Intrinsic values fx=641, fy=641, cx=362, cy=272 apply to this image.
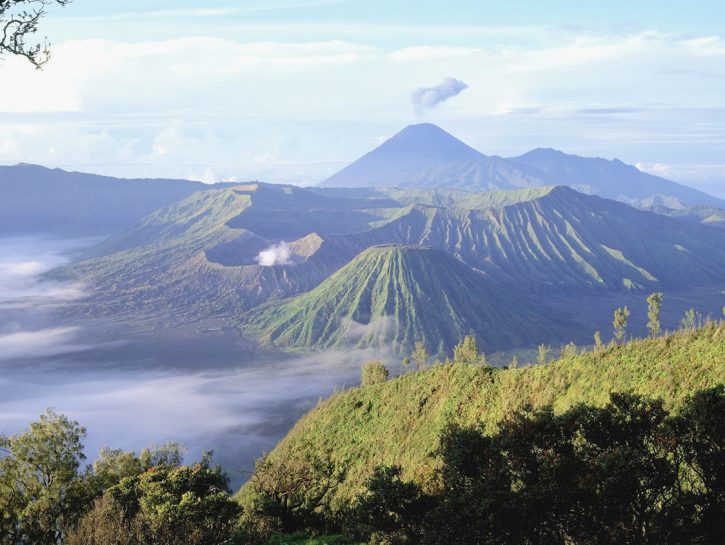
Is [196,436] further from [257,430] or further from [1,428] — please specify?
[1,428]

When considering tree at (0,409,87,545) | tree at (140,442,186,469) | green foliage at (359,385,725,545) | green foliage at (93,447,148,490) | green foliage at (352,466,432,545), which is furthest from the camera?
tree at (140,442,186,469)

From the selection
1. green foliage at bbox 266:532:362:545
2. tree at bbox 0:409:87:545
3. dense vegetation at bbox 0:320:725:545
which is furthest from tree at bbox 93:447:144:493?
green foliage at bbox 266:532:362:545

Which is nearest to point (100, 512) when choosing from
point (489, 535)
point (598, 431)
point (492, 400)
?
point (489, 535)

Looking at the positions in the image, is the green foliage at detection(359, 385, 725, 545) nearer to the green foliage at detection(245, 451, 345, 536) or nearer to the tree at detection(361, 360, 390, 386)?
the green foliage at detection(245, 451, 345, 536)

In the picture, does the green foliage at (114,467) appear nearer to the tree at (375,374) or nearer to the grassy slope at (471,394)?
the grassy slope at (471,394)

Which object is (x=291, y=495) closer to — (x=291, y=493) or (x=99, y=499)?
(x=291, y=493)
